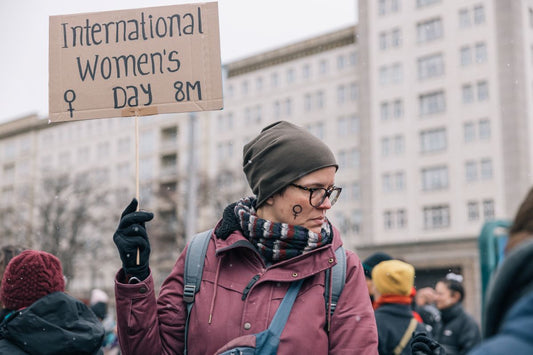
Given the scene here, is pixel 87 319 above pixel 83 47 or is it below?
below

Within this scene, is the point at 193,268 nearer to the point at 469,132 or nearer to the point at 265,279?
the point at 265,279

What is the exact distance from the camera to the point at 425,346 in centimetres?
307

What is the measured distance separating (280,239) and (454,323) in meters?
6.49

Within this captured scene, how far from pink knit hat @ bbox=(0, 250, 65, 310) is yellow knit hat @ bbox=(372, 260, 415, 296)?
2441mm

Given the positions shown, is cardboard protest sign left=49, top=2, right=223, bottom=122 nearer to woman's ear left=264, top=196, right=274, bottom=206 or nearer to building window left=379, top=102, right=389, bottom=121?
woman's ear left=264, top=196, right=274, bottom=206

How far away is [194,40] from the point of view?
134 inches

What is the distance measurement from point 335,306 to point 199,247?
1.94 ft

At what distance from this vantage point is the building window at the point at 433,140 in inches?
1727

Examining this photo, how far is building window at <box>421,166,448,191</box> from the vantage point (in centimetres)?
4362

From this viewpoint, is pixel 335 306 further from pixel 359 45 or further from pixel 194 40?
pixel 359 45

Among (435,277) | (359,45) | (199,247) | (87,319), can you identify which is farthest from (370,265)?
(359,45)

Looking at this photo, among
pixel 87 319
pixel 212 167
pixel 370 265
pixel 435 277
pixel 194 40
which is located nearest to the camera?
pixel 194 40

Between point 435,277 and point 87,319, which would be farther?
point 435,277

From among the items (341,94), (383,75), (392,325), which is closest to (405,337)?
(392,325)
